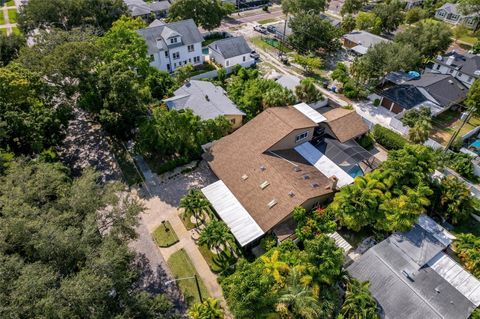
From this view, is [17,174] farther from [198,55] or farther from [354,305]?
[198,55]

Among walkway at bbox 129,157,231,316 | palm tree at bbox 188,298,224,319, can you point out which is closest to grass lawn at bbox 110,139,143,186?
walkway at bbox 129,157,231,316

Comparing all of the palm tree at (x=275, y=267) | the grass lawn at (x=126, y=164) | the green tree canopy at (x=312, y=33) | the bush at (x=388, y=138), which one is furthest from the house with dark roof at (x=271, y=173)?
the green tree canopy at (x=312, y=33)

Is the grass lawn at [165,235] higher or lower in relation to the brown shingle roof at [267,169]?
lower

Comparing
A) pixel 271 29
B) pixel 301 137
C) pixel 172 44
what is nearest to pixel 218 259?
pixel 301 137

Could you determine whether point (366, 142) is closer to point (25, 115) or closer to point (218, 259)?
point (218, 259)

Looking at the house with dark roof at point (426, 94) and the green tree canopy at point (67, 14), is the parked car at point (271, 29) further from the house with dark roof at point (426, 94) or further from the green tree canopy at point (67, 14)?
the green tree canopy at point (67, 14)

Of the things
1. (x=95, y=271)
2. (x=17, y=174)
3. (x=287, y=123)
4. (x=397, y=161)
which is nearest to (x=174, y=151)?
(x=287, y=123)
